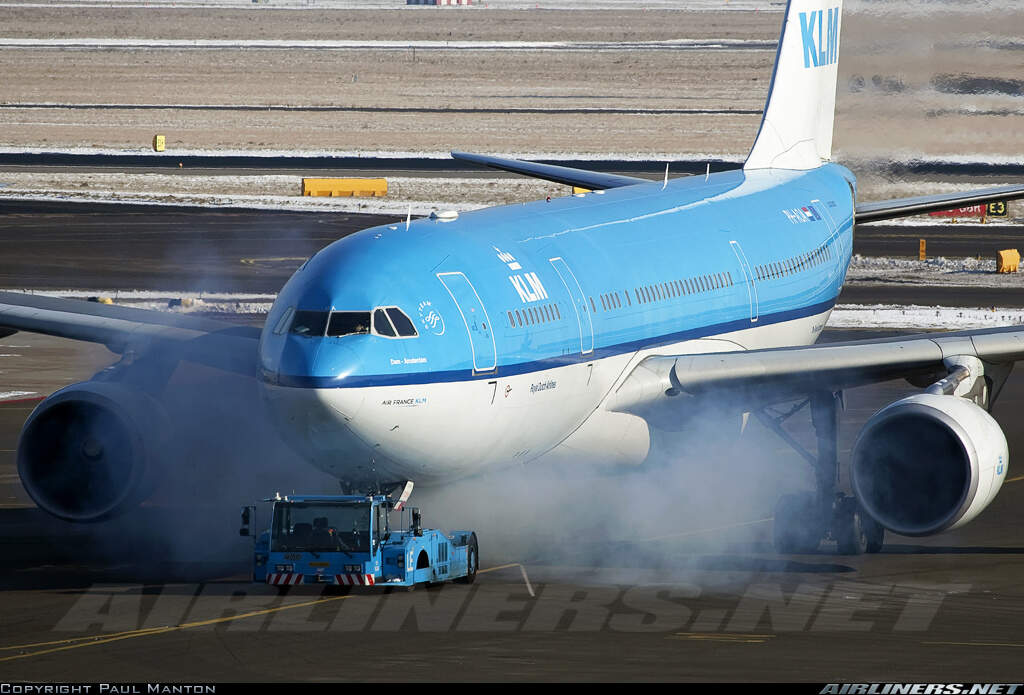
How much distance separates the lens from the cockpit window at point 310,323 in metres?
22.2

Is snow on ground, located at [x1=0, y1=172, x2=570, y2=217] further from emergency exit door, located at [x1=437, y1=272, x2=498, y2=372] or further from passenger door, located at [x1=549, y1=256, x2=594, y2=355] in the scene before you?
emergency exit door, located at [x1=437, y1=272, x2=498, y2=372]

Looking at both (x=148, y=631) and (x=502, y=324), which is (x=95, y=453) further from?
(x=502, y=324)

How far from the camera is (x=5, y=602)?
898 inches

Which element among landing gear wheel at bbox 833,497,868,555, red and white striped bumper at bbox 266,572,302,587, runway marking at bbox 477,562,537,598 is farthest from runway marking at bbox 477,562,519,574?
landing gear wheel at bbox 833,497,868,555

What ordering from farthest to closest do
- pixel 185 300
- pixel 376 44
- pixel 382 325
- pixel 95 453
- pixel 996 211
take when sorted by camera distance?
pixel 376 44 < pixel 996 211 < pixel 185 300 < pixel 95 453 < pixel 382 325

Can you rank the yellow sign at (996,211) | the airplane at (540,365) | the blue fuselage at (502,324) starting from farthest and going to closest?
the yellow sign at (996,211) < the airplane at (540,365) < the blue fuselage at (502,324)

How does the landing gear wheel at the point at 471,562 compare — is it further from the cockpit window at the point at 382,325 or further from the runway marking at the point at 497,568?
the cockpit window at the point at 382,325

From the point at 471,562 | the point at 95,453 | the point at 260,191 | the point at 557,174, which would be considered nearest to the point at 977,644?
the point at 471,562

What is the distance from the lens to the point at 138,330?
2931cm

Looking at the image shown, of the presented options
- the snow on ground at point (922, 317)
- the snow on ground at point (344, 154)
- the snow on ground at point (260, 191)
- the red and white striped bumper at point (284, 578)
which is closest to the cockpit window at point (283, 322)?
the red and white striped bumper at point (284, 578)

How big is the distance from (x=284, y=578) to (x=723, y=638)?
5.53 metres

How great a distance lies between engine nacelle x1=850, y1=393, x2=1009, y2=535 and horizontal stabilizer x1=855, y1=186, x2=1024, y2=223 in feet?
39.0

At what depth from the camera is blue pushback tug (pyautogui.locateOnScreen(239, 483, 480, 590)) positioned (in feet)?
72.5

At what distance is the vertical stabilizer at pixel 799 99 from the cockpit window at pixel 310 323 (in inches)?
786
